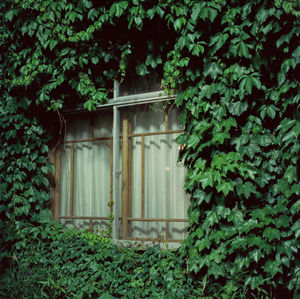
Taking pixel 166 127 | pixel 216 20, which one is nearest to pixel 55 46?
pixel 166 127

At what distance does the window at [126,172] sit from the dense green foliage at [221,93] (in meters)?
0.42

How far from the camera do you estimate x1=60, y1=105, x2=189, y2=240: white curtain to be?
507cm

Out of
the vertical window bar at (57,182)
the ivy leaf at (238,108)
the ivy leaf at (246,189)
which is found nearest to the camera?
the ivy leaf at (246,189)

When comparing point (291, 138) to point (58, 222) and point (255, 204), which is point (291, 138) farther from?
point (58, 222)

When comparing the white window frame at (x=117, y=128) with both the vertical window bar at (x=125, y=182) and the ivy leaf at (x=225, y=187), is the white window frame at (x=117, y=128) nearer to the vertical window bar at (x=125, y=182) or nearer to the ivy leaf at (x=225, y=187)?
the vertical window bar at (x=125, y=182)

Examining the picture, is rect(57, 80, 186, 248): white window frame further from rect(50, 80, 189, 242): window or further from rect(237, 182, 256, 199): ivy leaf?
rect(237, 182, 256, 199): ivy leaf

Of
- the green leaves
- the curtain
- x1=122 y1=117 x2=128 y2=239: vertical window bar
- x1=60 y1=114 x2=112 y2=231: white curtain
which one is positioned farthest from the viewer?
x1=60 y1=114 x2=112 y2=231: white curtain

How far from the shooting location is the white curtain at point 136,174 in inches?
200

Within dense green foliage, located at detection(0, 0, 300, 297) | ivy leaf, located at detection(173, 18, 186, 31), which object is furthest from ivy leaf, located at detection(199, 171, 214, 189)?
ivy leaf, located at detection(173, 18, 186, 31)

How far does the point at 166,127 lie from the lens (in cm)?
516

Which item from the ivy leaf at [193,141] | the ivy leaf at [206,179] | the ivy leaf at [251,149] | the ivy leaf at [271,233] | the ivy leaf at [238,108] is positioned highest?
the ivy leaf at [238,108]

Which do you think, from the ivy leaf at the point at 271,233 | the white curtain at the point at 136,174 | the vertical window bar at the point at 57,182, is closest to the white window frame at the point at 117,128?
the white curtain at the point at 136,174

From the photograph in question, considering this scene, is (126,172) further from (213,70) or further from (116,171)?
(213,70)

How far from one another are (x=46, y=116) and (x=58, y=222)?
156 cm
